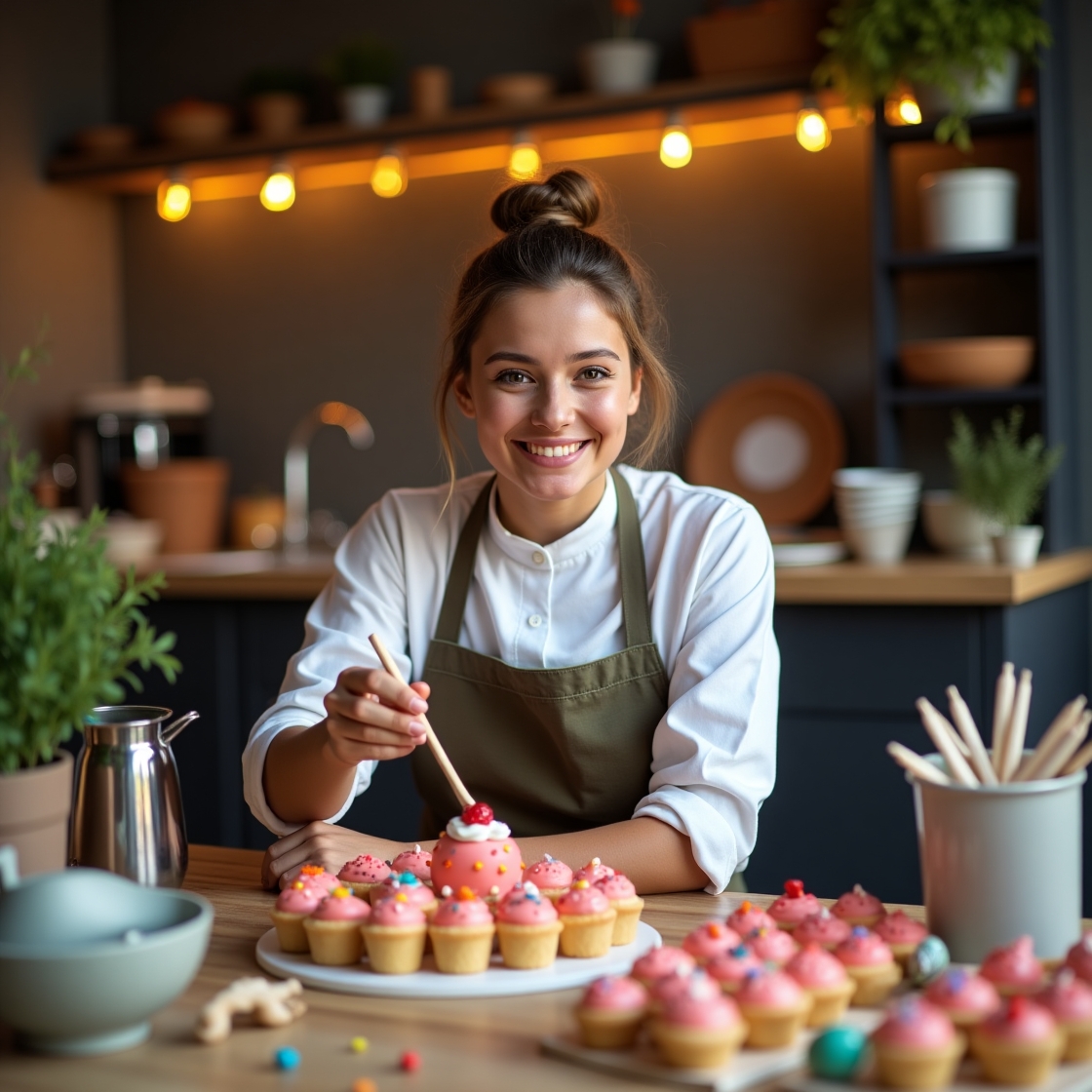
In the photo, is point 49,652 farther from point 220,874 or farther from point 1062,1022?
point 1062,1022

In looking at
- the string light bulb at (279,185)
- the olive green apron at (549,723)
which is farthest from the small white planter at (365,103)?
the olive green apron at (549,723)

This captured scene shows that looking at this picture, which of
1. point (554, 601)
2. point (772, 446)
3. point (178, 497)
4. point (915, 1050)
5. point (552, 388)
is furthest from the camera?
point (178, 497)

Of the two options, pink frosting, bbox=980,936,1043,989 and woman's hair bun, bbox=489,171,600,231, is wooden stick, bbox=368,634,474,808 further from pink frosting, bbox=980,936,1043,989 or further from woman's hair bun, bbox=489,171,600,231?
woman's hair bun, bbox=489,171,600,231

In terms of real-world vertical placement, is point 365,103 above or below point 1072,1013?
above

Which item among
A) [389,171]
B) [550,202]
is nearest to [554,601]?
[550,202]

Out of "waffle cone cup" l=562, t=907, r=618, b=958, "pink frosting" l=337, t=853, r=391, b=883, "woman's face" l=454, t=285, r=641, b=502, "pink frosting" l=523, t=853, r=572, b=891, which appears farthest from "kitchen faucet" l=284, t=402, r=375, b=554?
"waffle cone cup" l=562, t=907, r=618, b=958

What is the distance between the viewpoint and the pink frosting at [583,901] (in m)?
1.01

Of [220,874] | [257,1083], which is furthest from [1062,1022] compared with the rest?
[220,874]

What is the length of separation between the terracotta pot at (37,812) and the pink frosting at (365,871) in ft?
0.83

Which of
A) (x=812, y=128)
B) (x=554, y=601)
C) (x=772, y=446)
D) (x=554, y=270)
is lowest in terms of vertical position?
(x=554, y=601)

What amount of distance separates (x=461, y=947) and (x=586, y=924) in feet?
0.31

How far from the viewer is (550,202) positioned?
5.69 feet

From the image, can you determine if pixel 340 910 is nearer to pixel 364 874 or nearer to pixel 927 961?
pixel 364 874

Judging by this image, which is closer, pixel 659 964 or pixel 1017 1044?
pixel 1017 1044
